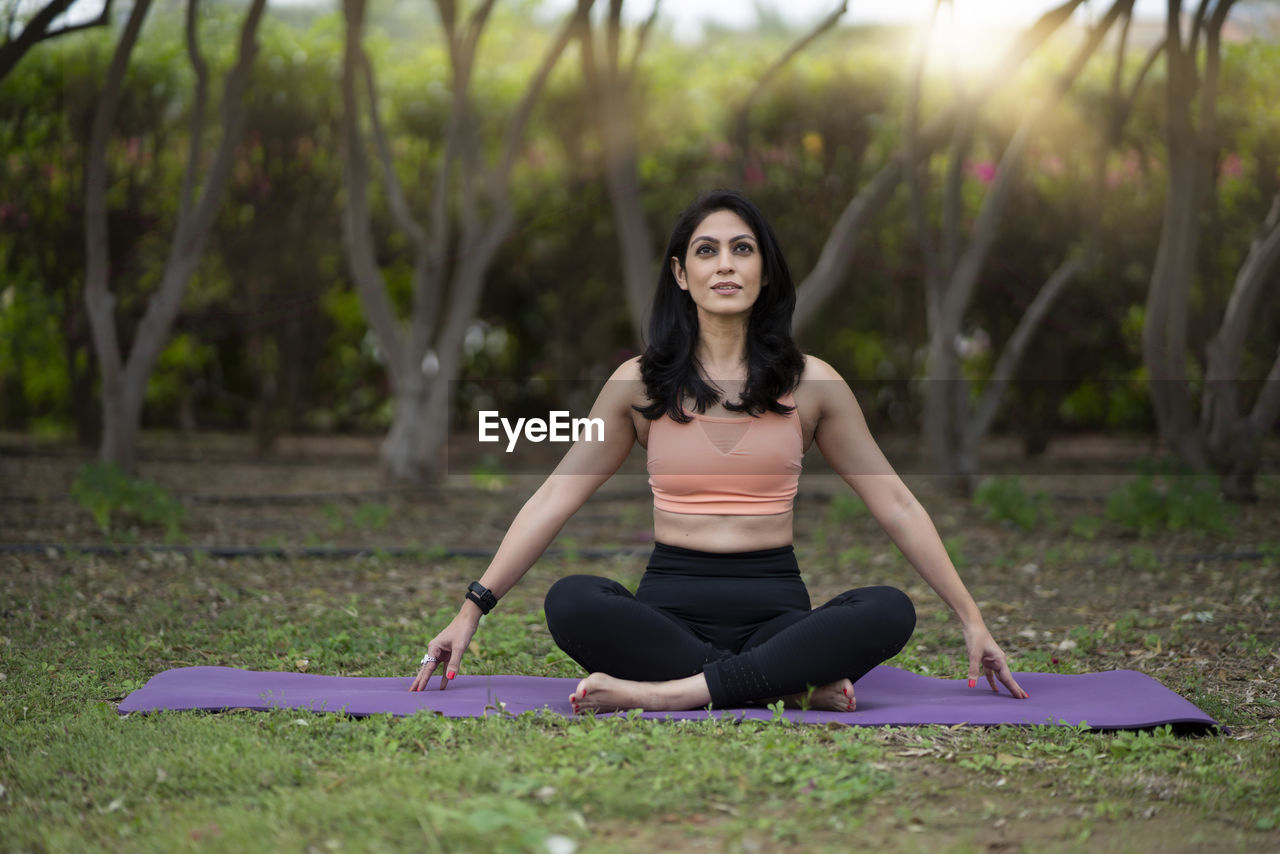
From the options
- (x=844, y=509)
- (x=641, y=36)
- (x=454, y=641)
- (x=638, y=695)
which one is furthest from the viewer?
(x=641, y=36)

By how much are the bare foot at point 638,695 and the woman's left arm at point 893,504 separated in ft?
2.10

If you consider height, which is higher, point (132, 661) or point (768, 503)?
point (768, 503)

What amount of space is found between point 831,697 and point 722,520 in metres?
0.52

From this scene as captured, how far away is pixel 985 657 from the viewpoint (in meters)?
3.20

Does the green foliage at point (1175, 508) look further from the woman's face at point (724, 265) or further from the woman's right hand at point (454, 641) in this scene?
the woman's right hand at point (454, 641)

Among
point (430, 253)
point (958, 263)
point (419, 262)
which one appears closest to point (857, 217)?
point (958, 263)

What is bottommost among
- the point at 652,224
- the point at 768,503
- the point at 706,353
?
the point at 768,503

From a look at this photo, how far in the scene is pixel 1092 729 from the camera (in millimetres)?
3020

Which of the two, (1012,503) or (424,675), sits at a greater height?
(424,675)

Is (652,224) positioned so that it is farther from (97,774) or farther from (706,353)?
(97,774)

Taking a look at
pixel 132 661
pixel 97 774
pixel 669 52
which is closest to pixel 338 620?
pixel 132 661

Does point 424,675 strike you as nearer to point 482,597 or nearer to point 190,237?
point 482,597

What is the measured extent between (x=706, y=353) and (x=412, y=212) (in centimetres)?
946

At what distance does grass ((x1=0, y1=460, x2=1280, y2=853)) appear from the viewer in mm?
2307
